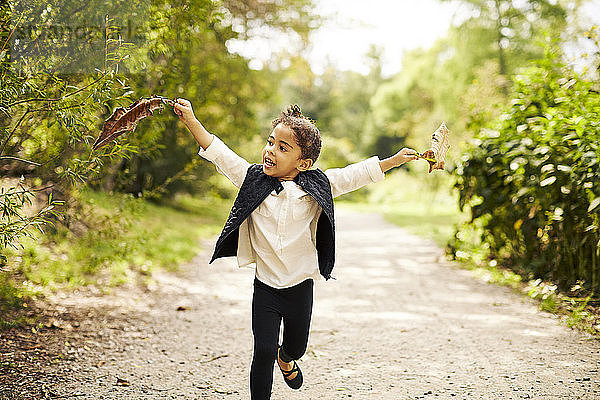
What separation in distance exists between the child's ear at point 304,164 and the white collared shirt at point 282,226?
3.7 inches

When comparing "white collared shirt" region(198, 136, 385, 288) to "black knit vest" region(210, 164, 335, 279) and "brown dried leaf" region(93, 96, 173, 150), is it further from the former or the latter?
"brown dried leaf" region(93, 96, 173, 150)

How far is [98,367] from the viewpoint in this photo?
378 cm

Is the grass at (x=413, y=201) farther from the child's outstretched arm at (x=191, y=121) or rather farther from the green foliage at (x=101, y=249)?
the child's outstretched arm at (x=191, y=121)

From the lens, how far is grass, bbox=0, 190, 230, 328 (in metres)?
4.88

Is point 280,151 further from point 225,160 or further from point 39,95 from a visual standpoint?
point 39,95

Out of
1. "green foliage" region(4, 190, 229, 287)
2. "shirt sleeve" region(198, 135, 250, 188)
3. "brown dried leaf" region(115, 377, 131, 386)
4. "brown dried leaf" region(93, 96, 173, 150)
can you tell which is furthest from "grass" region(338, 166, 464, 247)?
"brown dried leaf" region(93, 96, 173, 150)

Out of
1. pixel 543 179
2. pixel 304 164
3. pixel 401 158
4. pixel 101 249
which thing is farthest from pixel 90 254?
pixel 543 179

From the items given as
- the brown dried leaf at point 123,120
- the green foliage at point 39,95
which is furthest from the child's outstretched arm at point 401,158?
the green foliage at point 39,95

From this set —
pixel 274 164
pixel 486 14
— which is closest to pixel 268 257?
pixel 274 164

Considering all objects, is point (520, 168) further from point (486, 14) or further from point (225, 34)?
point (486, 14)

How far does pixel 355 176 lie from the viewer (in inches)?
120

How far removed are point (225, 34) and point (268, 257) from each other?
4.50 meters

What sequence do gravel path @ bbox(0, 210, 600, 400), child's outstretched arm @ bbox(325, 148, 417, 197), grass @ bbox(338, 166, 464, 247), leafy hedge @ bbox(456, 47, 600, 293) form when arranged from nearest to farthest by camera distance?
1. child's outstretched arm @ bbox(325, 148, 417, 197)
2. gravel path @ bbox(0, 210, 600, 400)
3. leafy hedge @ bbox(456, 47, 600, 293)
4. grass @ bbox(338, 166, 464, 247)

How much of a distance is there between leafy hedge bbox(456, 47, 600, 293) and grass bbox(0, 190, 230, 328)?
3.91 metres
